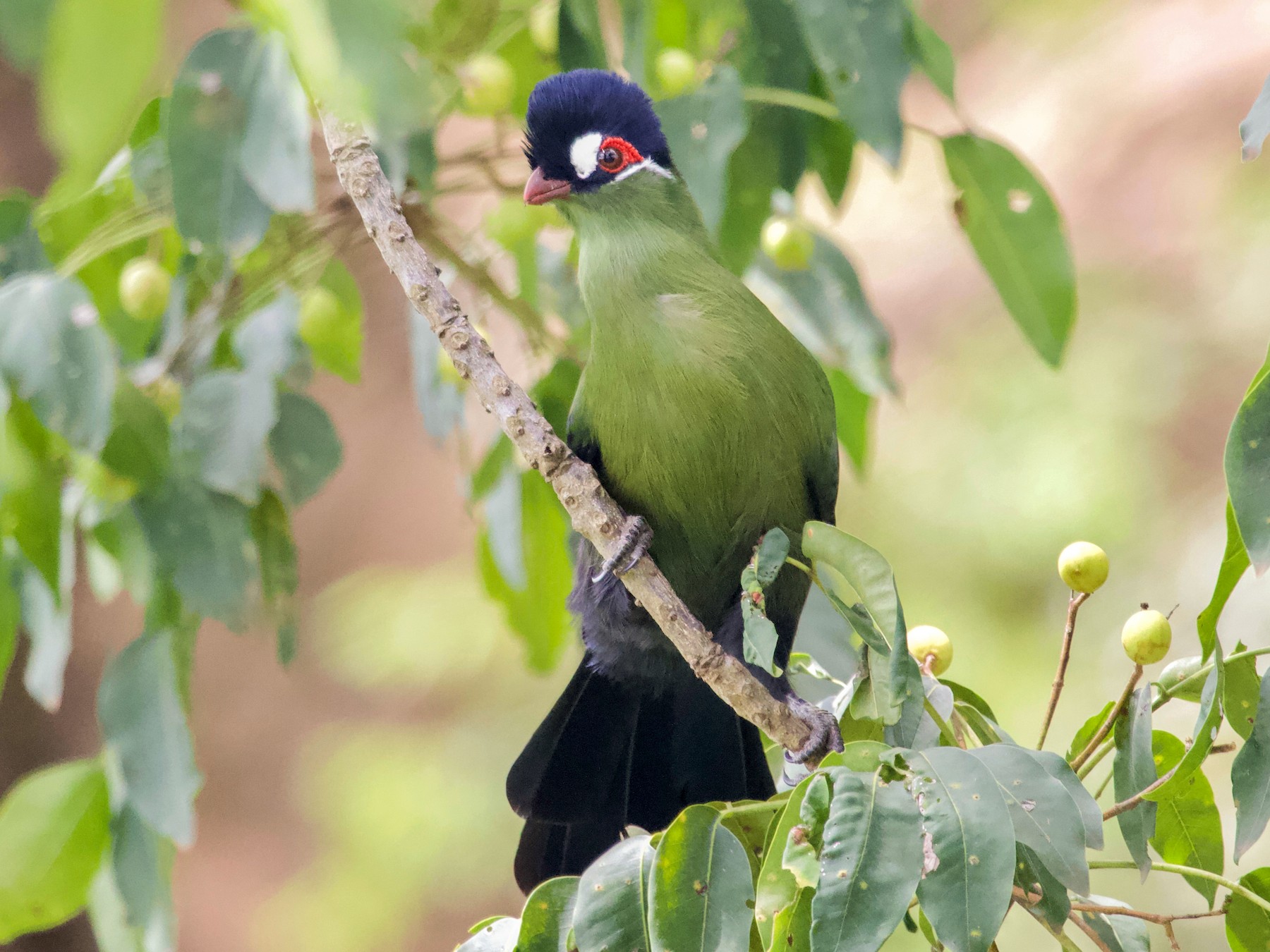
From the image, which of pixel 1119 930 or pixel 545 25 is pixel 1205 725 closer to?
pixel 1119 930

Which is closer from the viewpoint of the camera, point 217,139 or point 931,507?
point 217,139

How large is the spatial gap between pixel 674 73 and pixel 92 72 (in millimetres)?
1722

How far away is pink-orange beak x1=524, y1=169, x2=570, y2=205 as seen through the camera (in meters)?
1.90

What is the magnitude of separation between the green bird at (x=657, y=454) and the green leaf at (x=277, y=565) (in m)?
0.55

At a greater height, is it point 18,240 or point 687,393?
point 18,240

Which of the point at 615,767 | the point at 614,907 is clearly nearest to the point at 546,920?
the point at 614,907

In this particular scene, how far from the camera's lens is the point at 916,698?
51.3 inches

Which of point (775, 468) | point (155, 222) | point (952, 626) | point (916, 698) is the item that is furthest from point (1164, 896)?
point (155, 222)

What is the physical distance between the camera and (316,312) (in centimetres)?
230

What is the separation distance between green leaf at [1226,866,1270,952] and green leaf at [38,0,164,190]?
1337 millimetres

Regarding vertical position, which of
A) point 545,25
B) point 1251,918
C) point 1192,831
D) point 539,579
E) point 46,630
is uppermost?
point 545,25

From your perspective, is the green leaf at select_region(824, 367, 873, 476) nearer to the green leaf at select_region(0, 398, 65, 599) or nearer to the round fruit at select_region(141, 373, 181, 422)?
the round fruit at select_region(141, 373, 181, 422)

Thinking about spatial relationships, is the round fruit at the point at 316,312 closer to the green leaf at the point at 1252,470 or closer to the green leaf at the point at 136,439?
the green leaf at the point at 136,439

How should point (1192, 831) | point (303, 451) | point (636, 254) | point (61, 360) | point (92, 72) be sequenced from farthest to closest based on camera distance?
point (303, 451), point (636, 254), point (61, 360), point (1192, 831), point (92, 72)
